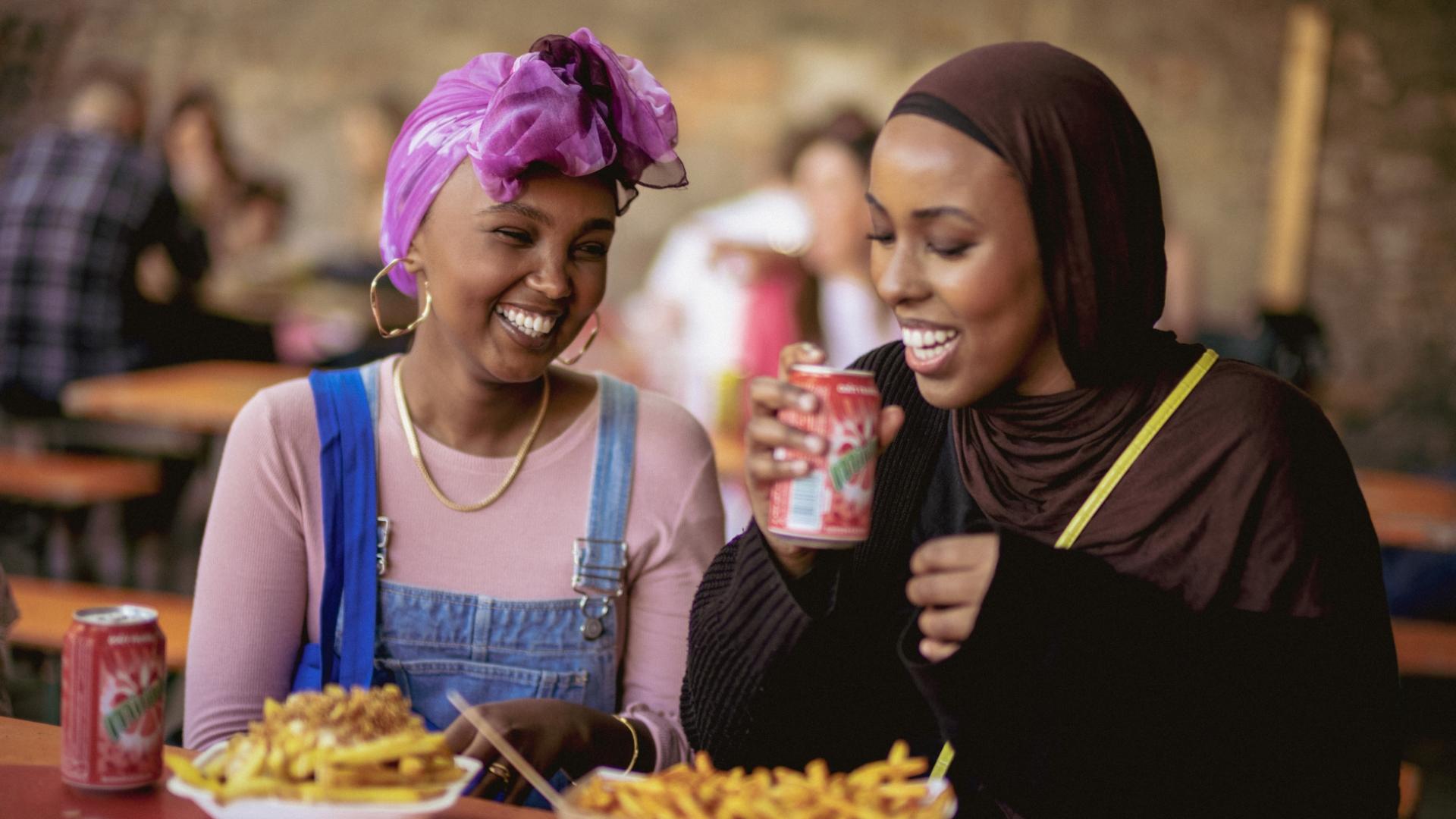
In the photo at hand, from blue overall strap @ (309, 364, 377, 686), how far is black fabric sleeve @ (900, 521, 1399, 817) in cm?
82

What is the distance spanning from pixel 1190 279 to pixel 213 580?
5.71 m

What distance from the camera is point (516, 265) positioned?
75.0 inches

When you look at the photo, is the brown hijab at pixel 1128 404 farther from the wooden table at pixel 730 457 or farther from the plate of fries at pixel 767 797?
the wooden table at pixel 730 457

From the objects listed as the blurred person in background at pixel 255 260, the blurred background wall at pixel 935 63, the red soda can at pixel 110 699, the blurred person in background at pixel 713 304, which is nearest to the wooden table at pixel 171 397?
the blurred person in background at pixel 713 304

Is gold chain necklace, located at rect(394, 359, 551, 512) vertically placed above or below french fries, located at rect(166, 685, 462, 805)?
above

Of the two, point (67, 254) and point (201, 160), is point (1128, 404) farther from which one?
point (201, 160)

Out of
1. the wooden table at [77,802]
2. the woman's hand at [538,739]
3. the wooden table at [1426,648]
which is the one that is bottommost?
the wooden table at [1426,648]

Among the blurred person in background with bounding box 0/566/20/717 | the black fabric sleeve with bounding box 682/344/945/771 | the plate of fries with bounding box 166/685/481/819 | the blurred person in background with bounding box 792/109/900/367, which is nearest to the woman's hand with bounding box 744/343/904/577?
the black fabric sleeve with bounding box 682/344/945/771

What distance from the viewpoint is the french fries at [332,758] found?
1.21m

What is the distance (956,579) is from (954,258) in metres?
0.35

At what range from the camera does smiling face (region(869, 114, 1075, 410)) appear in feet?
4.81

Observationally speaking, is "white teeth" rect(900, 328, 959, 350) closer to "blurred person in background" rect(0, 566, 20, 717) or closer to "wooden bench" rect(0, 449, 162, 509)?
"blurred person in background" rect(0, 566, 20, 717)

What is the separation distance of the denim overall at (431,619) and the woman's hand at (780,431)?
23.3 inches

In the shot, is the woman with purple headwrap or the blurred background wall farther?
the blurred background wall
